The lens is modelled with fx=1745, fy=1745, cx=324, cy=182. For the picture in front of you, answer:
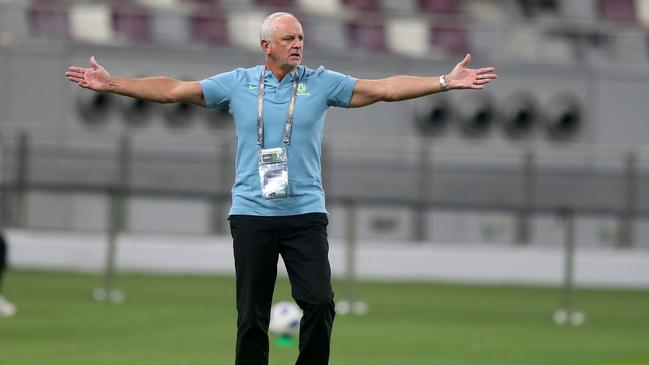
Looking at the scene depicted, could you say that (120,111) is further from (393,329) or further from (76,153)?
(393,329)

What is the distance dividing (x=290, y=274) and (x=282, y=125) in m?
0.81

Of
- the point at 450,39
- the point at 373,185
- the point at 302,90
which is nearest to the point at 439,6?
the point at 450,39

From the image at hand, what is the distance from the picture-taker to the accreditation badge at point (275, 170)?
9141 millimetres

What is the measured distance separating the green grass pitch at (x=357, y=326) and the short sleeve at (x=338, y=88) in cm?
387

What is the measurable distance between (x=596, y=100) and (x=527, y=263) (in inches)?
215

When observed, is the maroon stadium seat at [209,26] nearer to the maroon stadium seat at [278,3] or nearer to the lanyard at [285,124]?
the maroon stadium seat at [278,3]

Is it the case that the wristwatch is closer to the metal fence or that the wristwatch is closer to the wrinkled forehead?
the wrinkled forehead

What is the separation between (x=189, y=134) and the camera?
2844 cm

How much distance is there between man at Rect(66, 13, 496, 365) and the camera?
9.19 m

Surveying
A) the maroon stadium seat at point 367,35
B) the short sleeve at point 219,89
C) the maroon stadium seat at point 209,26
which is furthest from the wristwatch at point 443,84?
the maroon stadium seat at point 367,35

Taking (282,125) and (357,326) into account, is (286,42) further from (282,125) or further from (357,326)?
(357,326)

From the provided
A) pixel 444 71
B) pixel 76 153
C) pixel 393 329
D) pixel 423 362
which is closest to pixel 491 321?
pixel 393 329

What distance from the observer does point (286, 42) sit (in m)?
9.21

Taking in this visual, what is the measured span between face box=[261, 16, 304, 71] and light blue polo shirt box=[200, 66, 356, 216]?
15 centimetres
